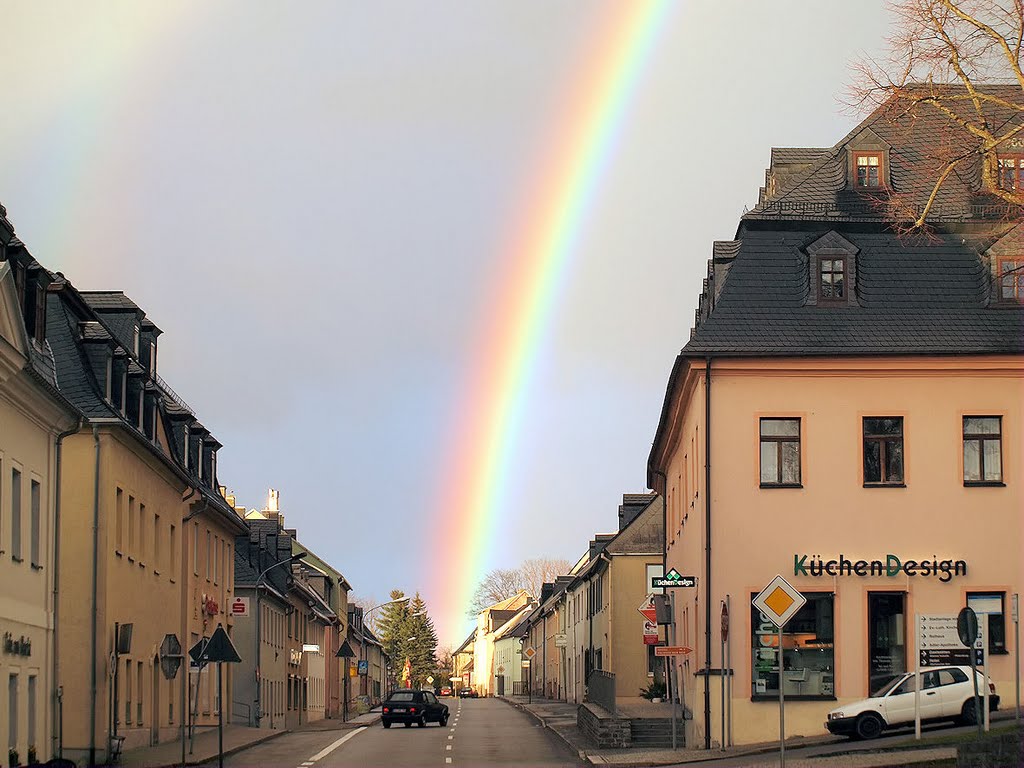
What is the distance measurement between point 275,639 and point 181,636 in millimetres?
21278

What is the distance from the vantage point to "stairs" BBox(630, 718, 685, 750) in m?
35.9

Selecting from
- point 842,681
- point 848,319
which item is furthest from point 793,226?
point 842,681

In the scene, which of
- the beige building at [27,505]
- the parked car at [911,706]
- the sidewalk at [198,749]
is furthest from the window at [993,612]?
the beige building at [27,505]

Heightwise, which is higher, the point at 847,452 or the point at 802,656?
the point at 847,452

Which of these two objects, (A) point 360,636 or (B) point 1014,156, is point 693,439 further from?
(A) point 360,636

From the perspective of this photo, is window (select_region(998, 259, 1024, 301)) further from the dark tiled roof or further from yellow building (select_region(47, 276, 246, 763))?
yellow building (select_region(47, 276, 246, 763))

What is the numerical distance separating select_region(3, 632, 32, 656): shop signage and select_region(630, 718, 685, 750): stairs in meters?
15.4

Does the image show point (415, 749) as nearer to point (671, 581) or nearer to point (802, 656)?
point (802, 656)

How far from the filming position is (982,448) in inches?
1251

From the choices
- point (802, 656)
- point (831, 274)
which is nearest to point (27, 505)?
point (802, 656)

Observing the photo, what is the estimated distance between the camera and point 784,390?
104 ft

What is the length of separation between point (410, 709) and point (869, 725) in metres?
27.4

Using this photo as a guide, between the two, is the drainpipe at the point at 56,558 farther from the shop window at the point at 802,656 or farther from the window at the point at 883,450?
the window at the point at 883,450

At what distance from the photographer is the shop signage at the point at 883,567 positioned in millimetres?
30969
